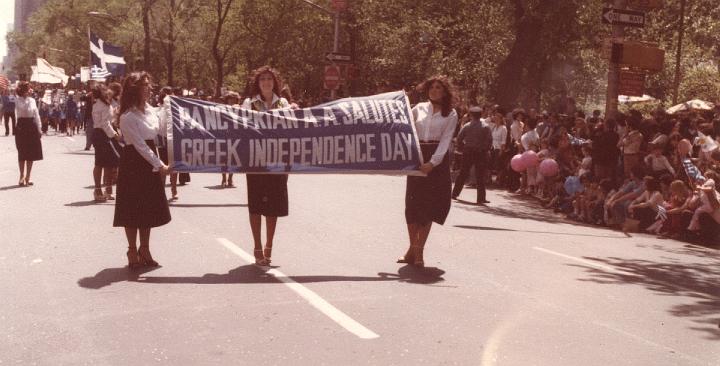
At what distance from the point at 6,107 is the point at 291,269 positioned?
28136 millimetres

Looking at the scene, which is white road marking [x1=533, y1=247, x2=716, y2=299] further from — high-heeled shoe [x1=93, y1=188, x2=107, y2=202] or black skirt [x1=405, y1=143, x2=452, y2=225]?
high-heeled shoe [x1=93, y1=188, x2=107, y2=202]

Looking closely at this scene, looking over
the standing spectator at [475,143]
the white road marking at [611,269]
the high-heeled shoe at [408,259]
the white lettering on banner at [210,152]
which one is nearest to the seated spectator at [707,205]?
the white road marking at [611,269]

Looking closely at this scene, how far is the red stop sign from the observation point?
33719mm

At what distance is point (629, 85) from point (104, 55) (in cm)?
2741

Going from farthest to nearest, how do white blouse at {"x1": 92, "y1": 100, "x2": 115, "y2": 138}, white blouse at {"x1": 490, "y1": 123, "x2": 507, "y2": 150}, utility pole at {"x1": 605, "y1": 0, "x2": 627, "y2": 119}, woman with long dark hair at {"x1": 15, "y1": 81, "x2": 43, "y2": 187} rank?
1. white blouse at {"x1": 490, "y1": 123, "x2": 507, "y2": 150}
2. woman with long dark hair at {"x1": 15, "y1": 81, "x2": 43, "y2": 187}
3. utility pole at {"x1": 605, "y1": 0, "x2": 627, "y2": 119}
4. white blouse at {"x1": 92, "y1": 100, "x2": 115, "y2": 138}

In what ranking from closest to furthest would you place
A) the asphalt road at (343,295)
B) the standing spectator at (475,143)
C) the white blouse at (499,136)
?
the asphalt road at (343,295), the standing spectator at (475,143), the white blouse at (499,136)

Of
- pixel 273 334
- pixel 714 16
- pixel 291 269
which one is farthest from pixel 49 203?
pixel 714 16

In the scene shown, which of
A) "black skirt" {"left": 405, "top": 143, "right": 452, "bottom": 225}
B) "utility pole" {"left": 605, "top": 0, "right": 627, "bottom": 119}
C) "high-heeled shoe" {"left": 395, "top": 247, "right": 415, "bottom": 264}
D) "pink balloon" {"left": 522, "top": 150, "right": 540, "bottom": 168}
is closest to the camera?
"black skirt" {"left": 405, "top": 143, "right": 452, "bottom": 225}

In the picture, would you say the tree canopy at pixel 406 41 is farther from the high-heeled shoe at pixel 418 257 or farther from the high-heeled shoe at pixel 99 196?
the high-heeled shoe at pixel 418 257

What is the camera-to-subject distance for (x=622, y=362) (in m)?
6.05

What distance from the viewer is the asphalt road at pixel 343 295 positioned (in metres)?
6.12

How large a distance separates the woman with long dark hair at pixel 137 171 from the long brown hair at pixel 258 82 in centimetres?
98

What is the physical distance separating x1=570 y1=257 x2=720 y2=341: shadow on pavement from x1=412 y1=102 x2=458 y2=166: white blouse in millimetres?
1886

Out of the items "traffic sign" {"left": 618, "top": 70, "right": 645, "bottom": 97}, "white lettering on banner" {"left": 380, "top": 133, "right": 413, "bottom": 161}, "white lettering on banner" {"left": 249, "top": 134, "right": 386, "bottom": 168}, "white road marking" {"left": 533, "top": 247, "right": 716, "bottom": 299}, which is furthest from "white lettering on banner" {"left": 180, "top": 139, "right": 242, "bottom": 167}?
"traffic sign" {"left": 618, "top": 70, "right": 645, "bottom": 97}
